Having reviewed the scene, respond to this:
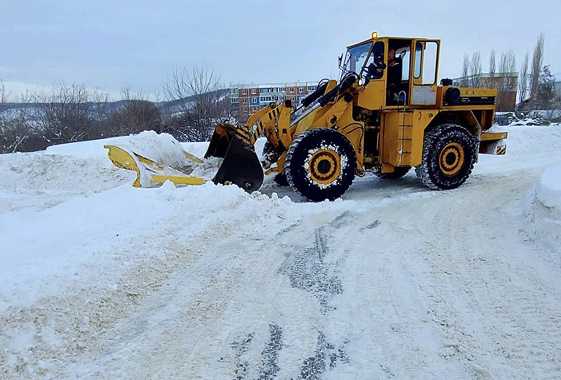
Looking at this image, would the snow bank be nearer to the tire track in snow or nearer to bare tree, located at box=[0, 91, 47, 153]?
the tire track in snow

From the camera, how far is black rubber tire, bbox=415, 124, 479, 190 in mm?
7754

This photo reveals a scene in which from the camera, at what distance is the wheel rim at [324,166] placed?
6.84 meters

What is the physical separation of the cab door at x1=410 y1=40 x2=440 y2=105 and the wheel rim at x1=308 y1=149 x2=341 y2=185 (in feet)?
6.99

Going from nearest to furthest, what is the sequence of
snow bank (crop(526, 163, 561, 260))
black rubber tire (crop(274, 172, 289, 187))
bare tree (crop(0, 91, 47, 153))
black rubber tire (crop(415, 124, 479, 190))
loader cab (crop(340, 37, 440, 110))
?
1. snow bank (crop(526, 163, 561, 260))
2. loader cab (crop(340, 37, 440, 110))
3. black rubber tire (crop(415, 124, 479, 190))
4. black rubber tire (crop(274, 172, 289, 187))
5. bare tree (crop(0, 91, 47, 153))

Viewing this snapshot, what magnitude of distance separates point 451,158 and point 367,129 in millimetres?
1856

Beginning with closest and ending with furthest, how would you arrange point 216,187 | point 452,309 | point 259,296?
point 452,309 → point 259,296 → point 216,187

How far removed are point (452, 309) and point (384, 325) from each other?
0.65 metres

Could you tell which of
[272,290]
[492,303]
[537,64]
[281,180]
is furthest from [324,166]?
[537,64]

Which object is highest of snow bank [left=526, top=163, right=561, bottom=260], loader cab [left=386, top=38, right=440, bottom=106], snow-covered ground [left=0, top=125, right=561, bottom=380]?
loader cab [left=386, top=38, right=440, bottom=106]

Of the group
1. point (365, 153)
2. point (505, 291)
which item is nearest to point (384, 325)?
point (505, 291)

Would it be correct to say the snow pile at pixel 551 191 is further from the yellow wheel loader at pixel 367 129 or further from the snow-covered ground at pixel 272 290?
the yellow wheel loader at pixel 367 129

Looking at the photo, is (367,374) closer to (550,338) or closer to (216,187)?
(550,338)

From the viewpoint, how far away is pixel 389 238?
197 inches


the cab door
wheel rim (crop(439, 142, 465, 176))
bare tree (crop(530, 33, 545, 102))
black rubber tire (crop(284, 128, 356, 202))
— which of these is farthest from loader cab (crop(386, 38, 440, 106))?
bare tree (crop(530, 33, 545, 102))
